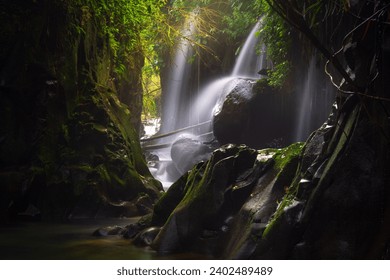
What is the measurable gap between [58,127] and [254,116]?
17.8ft

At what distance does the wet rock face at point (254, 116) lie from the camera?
1062 centimetres

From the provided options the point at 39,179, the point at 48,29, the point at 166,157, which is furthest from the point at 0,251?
the point at 166,157

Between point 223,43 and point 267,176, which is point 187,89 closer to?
point 223,43

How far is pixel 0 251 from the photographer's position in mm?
4461

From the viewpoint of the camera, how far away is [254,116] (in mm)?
10977

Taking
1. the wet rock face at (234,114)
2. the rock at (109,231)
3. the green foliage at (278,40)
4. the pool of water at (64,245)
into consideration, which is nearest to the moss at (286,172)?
the pool of water at (64,245)

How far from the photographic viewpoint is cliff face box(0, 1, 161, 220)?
6969 millimetres

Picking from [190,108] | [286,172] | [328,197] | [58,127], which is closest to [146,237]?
[286,172]

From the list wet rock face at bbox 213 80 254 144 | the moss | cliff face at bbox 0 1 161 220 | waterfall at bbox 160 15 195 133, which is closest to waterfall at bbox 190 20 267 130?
waterfall at bbox 160 15 195 133

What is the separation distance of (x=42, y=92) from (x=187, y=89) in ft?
38.5

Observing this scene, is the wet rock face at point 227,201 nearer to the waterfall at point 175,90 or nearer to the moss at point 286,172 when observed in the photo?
the moss at point 286,172

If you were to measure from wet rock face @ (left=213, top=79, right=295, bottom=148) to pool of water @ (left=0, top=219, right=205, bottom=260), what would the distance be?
19.2 ft

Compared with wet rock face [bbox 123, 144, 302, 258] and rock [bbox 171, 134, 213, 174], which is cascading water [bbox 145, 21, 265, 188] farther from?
wet rock face [bbox 123, 144, 302, 258]

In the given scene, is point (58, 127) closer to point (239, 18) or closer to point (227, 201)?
point (227, 201)
